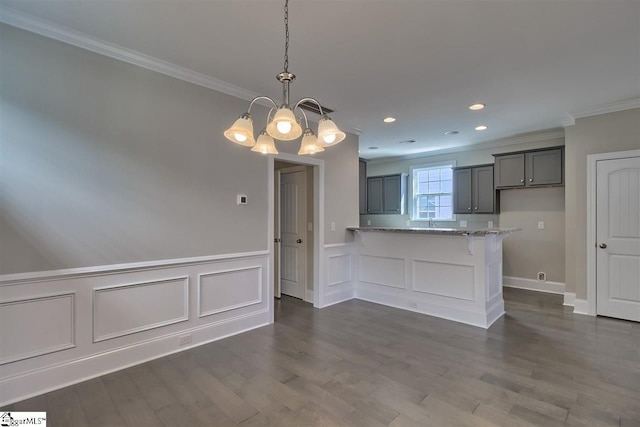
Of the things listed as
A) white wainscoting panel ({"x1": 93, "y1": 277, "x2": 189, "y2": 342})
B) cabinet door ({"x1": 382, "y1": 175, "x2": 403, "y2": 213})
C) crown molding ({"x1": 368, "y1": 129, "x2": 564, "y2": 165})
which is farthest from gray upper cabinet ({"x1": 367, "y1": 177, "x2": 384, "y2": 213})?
white wainscoting panel ({"x1": 93, "y1": 277, "x2": 189, "y2": 342})

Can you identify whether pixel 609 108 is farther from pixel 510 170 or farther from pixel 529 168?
pixel 510 170

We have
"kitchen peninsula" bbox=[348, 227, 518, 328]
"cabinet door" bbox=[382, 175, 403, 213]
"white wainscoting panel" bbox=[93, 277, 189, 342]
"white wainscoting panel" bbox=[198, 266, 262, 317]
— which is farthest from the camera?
"cabinet door" bbox=[382, 175, 403, 213]

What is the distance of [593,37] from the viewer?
2.48 metres

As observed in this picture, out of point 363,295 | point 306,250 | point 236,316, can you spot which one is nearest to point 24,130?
point 236,316

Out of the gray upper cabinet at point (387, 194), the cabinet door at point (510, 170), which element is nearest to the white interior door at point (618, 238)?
the cabinet door at point (510, 170)

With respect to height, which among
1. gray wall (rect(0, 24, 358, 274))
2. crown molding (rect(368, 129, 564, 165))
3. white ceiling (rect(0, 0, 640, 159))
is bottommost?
gray wall (rect(0, 24, 358, 274))

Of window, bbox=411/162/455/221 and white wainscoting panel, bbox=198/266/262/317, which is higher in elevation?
window, bbox=411/162/455/221

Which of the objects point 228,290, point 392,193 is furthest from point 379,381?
point 392,193

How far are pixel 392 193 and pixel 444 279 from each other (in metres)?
3.45

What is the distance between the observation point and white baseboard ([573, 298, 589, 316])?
13.9ft

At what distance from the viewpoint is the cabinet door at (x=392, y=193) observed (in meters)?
7.18

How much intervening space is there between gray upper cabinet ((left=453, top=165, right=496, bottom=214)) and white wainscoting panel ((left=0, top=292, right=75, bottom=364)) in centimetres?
612

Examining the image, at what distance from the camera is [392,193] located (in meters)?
7.30

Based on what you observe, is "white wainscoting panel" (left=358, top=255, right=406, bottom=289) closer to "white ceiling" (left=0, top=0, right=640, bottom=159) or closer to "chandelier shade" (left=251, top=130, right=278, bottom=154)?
"white ceiling" (left=0, top=0, right=640, bottom=159)
